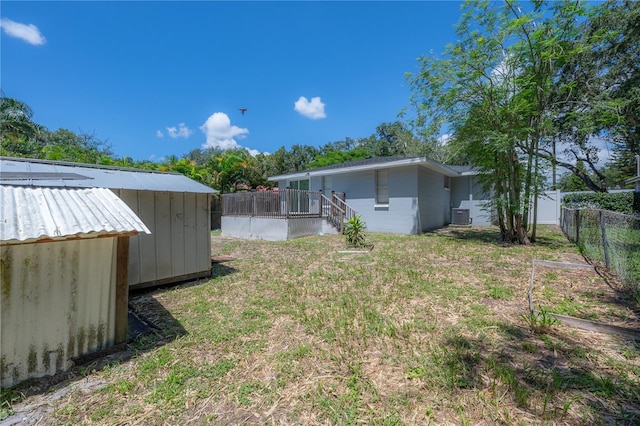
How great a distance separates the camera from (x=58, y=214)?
2.54 metres

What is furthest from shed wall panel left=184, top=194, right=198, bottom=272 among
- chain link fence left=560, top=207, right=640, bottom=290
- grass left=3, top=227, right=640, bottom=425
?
chain link fence left=560, top=207, right=640, bottom=290

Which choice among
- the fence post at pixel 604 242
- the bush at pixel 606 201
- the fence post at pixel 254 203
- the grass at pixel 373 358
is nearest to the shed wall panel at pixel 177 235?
the grass at pixel 373 358

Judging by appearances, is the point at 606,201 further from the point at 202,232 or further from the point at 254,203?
the point at 202,232

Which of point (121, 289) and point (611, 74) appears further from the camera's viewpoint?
point (611, 74)

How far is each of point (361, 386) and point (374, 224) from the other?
10888mm

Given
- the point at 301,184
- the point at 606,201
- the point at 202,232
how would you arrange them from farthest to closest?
1. the point at 301,184
2. the point at 606,201
3. the point at 202,232

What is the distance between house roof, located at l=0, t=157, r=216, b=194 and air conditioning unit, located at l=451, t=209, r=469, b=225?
14.5 metres

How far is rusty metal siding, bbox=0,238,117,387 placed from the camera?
90.9 inches

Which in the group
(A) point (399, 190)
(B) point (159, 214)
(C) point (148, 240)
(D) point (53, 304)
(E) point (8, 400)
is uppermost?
(A) point (399, 190)

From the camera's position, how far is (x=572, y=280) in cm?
486

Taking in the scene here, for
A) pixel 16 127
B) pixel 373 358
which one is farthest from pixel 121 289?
pixel 16 127

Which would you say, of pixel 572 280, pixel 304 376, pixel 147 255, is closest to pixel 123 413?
pixel 304 376

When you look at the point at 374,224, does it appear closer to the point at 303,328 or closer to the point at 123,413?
the point at 303,328

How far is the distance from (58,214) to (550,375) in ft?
15.3
